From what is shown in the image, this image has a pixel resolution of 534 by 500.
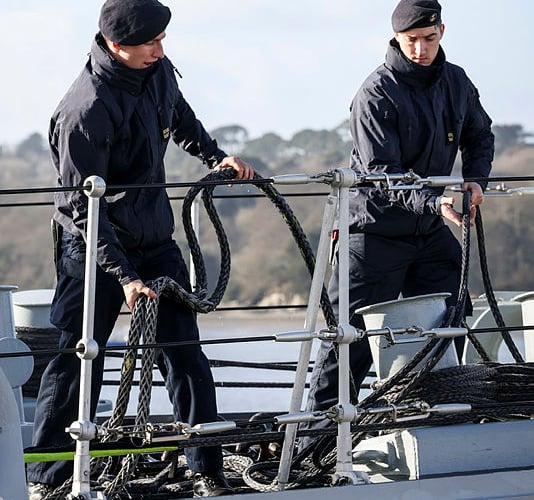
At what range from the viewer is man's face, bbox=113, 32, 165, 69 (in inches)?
177

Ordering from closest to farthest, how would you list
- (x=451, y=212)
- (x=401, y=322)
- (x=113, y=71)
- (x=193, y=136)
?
(x=113, y=71) < (x=401, y=322) < (x=451, y=212) < (x=193, y=136)

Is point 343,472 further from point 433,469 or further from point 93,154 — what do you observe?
point 93,154

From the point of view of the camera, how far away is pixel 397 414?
4375 mm

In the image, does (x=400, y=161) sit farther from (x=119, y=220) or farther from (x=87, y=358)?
(x=87, y=358)

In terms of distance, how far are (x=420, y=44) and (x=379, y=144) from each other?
43cm

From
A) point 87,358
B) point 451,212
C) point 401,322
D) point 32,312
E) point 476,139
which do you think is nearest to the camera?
point 87,358

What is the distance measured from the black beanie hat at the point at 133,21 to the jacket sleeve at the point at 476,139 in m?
1.55

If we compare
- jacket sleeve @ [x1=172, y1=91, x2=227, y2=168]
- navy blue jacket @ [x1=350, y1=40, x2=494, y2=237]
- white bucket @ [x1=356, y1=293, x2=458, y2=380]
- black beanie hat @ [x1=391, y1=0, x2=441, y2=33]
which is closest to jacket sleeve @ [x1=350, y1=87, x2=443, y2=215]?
navy blue jacket @ [x1=350, y1=40, x2=494, y2=237]

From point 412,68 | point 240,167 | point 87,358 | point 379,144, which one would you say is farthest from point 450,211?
Result: point 87,358

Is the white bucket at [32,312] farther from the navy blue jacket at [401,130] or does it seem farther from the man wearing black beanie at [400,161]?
the navy blue jacket at [401,130]

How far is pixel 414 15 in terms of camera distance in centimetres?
516

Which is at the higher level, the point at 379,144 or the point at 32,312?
the point at 379,144

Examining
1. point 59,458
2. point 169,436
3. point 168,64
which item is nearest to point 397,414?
point 169,436

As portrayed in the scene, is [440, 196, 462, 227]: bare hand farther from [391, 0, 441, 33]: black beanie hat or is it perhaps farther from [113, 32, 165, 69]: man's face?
[113, 32, 165, 69]: man's face
